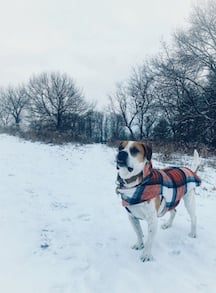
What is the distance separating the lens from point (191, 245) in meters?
3.40

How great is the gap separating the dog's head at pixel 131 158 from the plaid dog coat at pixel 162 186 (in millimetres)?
112

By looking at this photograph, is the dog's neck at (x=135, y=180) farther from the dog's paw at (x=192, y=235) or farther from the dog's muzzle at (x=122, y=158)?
the dog's paw at (x=192, y=235)

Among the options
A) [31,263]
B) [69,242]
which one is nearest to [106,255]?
[69,242]

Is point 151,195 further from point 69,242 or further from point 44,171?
point 44,171

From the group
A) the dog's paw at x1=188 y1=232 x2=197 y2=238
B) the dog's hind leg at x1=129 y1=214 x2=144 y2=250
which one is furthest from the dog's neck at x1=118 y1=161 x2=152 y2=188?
the dog's paw at x1=188 y1=232 x2=197 y2=238

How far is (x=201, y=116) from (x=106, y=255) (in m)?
17.7

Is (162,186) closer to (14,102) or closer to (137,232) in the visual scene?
(137,232)

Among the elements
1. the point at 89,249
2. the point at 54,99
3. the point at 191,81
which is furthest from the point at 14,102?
the point at 89,249

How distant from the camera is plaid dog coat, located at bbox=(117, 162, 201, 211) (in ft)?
9.57

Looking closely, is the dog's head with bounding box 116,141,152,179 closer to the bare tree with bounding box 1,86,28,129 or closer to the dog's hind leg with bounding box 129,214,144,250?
the dog's hind leg with bounding box 129,214,144,250

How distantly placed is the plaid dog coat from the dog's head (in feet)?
0.37

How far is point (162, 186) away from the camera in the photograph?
318cm

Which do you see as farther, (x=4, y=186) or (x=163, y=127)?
(x=163, y=127)

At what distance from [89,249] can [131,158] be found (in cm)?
138
